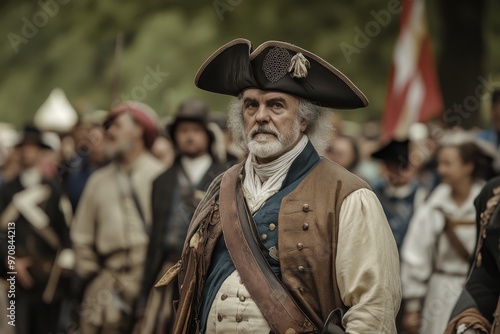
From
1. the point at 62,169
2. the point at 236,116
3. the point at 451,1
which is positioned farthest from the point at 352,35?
the point at 236,116

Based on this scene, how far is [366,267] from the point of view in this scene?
23.4 feet

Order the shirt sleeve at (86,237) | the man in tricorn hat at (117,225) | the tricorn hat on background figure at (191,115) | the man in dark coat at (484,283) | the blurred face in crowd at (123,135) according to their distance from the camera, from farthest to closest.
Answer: the blurred face in crowd at (123,135)
the shirt sleeve at (86,237)
the man in tricorn hat at (117,225)
the tricorn hat on background figure at (191,115)
the man in dark coat at (484,283)

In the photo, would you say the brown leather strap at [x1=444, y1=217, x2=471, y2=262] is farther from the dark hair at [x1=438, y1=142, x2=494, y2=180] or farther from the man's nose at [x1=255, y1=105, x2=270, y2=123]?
the man's nose at [x1=255, y1=105, x2=270, y2=123]

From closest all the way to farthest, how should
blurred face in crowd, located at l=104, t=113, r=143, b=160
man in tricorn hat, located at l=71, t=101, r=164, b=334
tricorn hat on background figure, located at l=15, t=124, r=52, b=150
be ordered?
1. man in tricorn hat, located at l=71, t=101, r=164, b=334
2. blurred face in crowd, located at l=104, t=113, r=143, b=160
3. tricorn hat on background figure, located at l=15, t=124, r=52, b=150

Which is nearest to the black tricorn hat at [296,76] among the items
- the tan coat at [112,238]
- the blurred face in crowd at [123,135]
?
the tan coat at [112,238]

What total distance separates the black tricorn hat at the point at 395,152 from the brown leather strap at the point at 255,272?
20.9 ft

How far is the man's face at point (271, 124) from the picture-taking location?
755cm

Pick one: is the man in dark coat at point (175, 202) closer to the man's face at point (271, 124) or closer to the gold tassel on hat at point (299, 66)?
the man's face at point (271, 124)

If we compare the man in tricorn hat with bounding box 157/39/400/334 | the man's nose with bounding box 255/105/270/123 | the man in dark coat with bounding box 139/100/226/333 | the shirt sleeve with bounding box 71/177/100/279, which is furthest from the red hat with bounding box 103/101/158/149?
the man's nose with bounding box 255/105/270/123

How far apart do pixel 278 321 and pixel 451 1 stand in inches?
504

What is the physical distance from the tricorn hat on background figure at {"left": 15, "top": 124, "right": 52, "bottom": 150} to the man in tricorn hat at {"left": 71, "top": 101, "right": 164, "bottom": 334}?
2.38 metres

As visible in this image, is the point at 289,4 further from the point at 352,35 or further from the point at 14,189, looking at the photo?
the point at 14,189

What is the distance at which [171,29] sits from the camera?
28.4 metres

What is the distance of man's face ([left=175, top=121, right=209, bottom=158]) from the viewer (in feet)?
43.2
